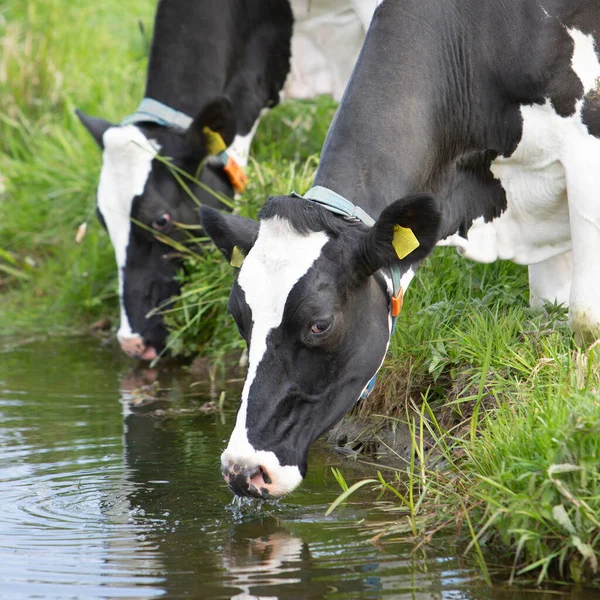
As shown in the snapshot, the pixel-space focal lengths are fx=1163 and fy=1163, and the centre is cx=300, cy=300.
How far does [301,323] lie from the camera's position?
4.00 metres

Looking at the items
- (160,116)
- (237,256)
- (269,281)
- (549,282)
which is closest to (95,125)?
(160,116)

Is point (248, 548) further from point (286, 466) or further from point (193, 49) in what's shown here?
point (193, 49)

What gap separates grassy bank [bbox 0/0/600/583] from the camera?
364 centimetres

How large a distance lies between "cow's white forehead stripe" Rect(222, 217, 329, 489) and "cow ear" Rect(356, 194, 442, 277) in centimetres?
17

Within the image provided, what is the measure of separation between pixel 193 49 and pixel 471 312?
10.3 feet

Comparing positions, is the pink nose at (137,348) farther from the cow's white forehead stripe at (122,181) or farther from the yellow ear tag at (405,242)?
the yellow ear tag at (405,242)

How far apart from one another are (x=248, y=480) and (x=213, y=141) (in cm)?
374

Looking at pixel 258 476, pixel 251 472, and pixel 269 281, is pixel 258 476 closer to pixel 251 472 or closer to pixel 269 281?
pixel 251 472

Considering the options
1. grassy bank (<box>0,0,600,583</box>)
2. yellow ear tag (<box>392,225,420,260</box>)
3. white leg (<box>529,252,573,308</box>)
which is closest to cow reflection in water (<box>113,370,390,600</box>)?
grassy bank (<box>0,0,600,583</box>)

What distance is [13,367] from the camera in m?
7.36

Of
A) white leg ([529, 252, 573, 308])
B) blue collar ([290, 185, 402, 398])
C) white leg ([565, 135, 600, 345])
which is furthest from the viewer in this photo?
white leg ([529, 252, 573, 308])

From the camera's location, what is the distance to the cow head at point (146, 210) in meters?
7.13

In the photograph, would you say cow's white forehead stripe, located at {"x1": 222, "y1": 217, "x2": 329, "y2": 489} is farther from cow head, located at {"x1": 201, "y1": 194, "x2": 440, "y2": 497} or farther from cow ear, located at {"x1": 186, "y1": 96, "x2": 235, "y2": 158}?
cow ear, located at {"x1": 186, "y1": 96, "x2": 235, "y2": 158}

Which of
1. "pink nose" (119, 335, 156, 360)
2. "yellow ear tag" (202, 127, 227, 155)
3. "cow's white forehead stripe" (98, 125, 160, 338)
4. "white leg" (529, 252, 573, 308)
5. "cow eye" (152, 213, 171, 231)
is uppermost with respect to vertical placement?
"yellow ear tag" (202, 127, 227, 155)
